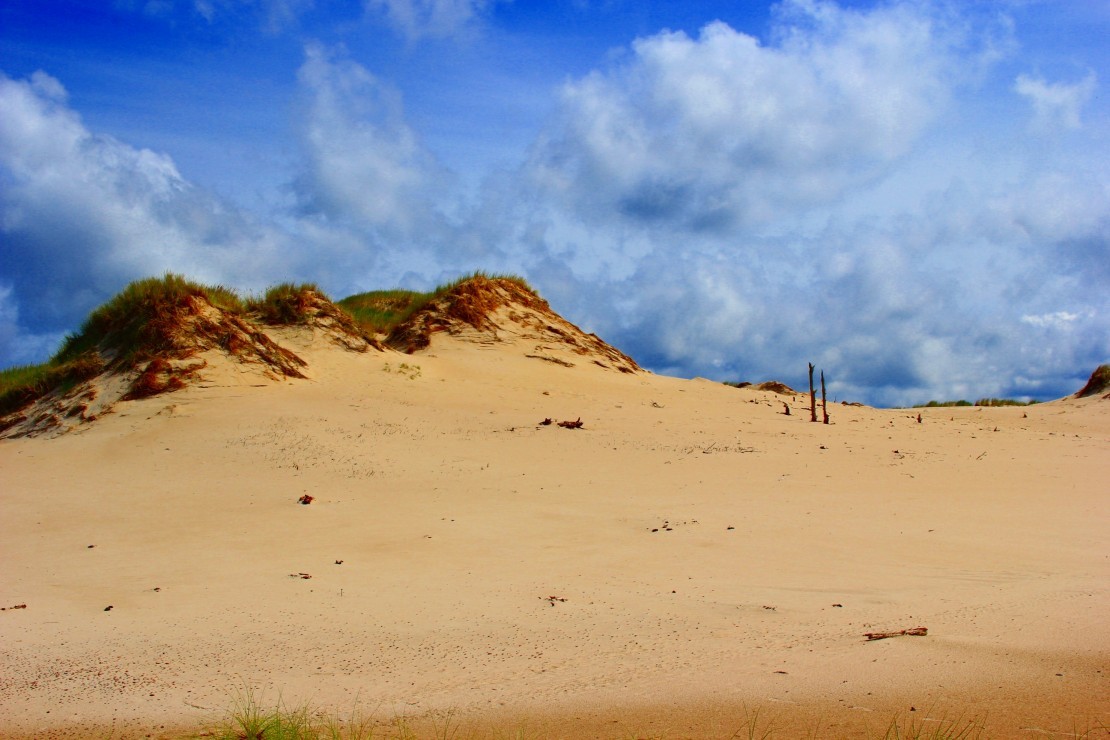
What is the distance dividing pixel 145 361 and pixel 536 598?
34.0 feet

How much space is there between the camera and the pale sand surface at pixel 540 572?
3719mm

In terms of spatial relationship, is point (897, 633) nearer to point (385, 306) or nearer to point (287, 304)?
point (287, 304)

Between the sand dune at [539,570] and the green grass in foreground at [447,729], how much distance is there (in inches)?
2.4

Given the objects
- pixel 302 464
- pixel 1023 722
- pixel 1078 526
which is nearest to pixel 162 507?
pixel 302 464

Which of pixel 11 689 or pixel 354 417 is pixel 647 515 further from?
pixel 354 417

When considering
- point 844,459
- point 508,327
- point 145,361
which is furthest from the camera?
point 508,327

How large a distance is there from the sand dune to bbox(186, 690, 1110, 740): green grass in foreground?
60mm

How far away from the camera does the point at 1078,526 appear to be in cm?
691

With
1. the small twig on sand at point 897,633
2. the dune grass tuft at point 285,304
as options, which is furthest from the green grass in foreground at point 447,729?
the dune grass tuft at point 285,304

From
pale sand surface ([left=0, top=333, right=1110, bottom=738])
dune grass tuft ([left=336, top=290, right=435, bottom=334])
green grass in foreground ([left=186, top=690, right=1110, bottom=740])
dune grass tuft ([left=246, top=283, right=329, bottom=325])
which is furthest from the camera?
dune grass tuft ([left=336, top=290, right=435, bottom=334])

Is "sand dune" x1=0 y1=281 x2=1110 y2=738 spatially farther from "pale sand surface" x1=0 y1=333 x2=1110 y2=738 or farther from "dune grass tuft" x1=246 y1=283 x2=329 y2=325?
"dune grass tuft" x1=246 y1=283 x2=329 y2=325

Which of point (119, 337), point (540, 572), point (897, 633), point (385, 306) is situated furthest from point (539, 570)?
point (385, 306)

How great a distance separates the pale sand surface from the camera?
3.72 meters

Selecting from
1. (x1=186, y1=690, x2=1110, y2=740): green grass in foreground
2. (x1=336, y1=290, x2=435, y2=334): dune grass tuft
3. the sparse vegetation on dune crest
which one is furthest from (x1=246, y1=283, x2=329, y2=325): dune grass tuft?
(x1=186, y1=690, x2=1110, y2=740): green grass in foreground
